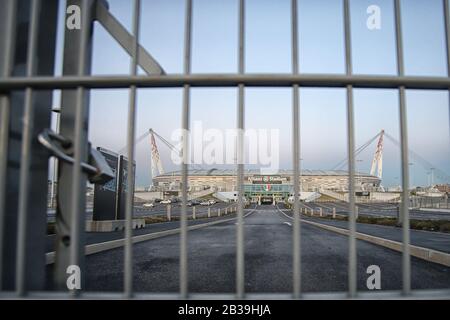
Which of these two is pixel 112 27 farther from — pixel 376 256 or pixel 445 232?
pixel 445 232

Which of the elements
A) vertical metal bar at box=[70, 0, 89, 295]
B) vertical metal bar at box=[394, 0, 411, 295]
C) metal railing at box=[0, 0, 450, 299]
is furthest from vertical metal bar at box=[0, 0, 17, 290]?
vertical metal bar at box=[394, 0, 411, 295]

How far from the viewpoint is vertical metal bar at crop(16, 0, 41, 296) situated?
6.51 feet

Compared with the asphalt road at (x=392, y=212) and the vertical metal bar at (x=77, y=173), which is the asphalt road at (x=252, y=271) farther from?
the asphalt road at (x=392, y=212)

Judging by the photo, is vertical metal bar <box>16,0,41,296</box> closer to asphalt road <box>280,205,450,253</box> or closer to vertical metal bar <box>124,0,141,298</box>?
vertical metal bar <box>124,0,141,298</box>

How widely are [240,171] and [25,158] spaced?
140cm

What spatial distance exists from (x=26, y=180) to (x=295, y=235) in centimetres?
176

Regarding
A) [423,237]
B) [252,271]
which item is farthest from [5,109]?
[423,237]

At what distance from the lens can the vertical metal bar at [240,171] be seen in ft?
6.26

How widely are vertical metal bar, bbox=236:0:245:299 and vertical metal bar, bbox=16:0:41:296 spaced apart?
1363 mm

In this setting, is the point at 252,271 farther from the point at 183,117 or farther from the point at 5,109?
the point at 5,109

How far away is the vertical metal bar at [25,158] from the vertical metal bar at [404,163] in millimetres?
2398

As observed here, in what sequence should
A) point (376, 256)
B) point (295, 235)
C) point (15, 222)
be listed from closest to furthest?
1. point (295, 235)
2. point (15, 222)
3. point (376, 256)

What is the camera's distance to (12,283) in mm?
2146
